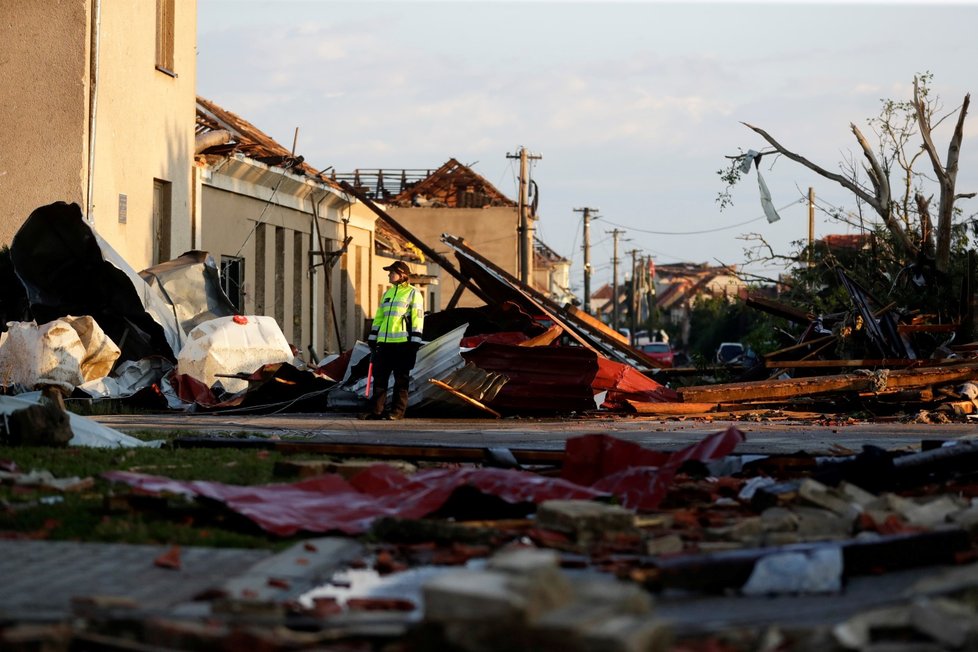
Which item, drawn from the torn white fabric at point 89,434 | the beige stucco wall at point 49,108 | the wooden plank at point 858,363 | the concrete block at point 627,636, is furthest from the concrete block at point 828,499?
the beige stucco wall at point 49,108

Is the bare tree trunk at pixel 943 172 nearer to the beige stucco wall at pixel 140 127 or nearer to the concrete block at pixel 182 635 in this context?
the beige stucco wall at pixel 140 127

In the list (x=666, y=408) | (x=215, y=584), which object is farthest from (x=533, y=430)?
(x=215, y=584)

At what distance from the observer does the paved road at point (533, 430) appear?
39.3ft

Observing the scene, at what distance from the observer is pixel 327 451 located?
9492 mm

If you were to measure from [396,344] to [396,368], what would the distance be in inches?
12.1

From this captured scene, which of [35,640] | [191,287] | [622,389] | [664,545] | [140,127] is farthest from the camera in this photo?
[140,127]

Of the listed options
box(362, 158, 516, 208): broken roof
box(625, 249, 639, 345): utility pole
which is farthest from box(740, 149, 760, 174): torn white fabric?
box(625, 249, 639, 345): utility pole

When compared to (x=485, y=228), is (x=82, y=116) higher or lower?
lower

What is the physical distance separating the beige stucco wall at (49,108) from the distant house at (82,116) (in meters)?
0.02

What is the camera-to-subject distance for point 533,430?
14.1m

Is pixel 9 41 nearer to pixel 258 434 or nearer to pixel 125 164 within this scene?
pixel 125 164

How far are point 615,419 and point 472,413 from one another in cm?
176

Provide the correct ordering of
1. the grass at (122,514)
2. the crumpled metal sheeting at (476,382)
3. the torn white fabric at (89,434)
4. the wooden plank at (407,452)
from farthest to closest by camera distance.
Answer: the crumpled metal sheeting at (476,382) → the torn white fabric at (89,434) → the wooden plank at (407,452) → the grass at (122,514)

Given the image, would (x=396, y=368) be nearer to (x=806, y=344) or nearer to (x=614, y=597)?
(x=806, y=344)
